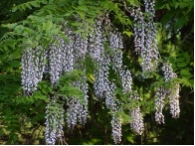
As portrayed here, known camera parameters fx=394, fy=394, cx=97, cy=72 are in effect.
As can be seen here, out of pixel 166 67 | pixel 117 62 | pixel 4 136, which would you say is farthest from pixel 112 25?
pixel 4 136

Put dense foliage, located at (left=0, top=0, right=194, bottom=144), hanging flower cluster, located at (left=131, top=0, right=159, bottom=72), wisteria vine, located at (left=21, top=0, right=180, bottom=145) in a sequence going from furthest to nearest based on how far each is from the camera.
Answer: hanging flower cluster, located at (left=131, top=0, right=159, bottom=72), wisteria vine, located at (left=21, top=0, right=180, bottom=145), dense foliage, located at (left=0, top=0, right=194, bottom=144)

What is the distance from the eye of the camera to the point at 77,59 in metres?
4.38

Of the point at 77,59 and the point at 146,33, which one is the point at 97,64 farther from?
the point at 146,33

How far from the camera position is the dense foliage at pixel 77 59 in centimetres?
377

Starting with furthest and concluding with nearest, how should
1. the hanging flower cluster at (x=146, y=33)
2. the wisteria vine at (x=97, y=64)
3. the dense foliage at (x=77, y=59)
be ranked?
the hanging flower cluster at (x=146, y=33) < the wisteria vine at (x=97, y=64) < the dense foliage at (x=77, y=59)

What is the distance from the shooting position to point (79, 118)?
5.04m

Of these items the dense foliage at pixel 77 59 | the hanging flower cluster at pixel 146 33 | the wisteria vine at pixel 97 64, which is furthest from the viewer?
the hanging flower cluster at pixel 146 33

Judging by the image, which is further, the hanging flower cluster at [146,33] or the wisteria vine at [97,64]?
the hanging flower cluster at [146,33]

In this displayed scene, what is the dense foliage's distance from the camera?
377 cm

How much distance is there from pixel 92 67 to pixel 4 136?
1.81 m

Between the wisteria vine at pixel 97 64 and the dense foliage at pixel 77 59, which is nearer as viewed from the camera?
the dense foliage at pixel 77 59

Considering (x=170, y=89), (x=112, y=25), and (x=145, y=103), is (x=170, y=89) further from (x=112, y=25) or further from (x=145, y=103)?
(x=112, y=25)

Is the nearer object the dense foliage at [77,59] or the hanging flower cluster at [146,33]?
the dense foliage at [77,59]

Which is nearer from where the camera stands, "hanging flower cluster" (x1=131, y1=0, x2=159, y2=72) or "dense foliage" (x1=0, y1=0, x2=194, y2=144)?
"dense foliage" (x1=0, y1=0, x2=194, y2=144)
